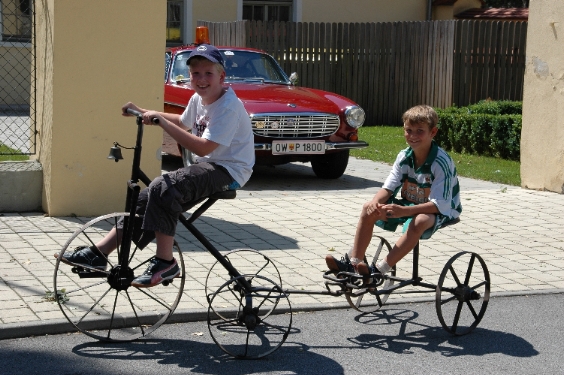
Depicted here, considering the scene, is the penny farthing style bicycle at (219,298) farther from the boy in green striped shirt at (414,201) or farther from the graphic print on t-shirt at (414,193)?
the graphic print on t-shirt at (414,193)

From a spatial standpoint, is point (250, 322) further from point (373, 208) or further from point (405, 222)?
point (405, 222)

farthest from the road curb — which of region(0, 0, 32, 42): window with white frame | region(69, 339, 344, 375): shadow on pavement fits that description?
region(0, 0, 32, 42): window with white frame

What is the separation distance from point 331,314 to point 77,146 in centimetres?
353

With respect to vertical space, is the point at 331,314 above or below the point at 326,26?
below

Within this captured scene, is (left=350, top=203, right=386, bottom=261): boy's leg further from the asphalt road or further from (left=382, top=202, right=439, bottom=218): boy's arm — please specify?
the asphalt road

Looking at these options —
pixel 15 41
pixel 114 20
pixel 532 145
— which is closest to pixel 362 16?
pixel 15 41

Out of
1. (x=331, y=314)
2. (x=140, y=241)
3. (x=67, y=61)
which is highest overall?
(x=67, y=61)

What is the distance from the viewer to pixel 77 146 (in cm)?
838

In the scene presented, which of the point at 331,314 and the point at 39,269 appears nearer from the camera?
the point at 331,314

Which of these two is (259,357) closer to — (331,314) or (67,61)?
(331,314)

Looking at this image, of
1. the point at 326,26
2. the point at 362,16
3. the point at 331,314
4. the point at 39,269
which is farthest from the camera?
the point at 362,16

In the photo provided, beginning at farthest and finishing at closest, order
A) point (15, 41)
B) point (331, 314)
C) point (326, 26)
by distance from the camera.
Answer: point (326, 26) → point (15, 41) → point (331, 314)

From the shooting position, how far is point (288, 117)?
36.1 ft

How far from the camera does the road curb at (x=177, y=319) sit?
515 cm
